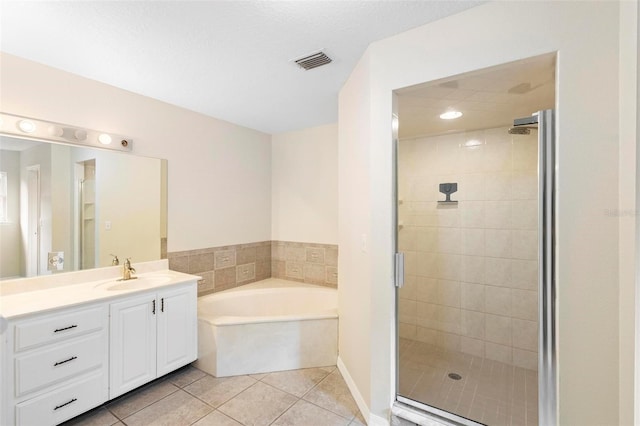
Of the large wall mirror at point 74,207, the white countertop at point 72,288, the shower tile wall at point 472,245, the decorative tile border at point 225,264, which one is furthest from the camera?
the decorative tile border at point 225,264

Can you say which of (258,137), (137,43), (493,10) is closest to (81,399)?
(137,43)

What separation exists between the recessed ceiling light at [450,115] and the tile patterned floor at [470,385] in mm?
1993

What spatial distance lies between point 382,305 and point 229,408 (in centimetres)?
132

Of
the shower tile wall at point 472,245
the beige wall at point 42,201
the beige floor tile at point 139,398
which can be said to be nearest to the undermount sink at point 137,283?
the beige wall at point 42,201

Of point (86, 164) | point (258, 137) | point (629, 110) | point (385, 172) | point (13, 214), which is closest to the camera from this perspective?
point (629, 110)

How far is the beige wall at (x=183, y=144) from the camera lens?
201 cm

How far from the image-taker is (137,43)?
1755 millimetres

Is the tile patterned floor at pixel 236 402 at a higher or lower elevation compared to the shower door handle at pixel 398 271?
lower

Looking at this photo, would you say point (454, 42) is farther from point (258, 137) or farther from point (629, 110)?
point (258, 137)

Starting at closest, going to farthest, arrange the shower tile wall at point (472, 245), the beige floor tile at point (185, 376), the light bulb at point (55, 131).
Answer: the light bulb at point (55, 131), the beige floor tile at point (185, 376), the shower tile wall at point (472, 245)

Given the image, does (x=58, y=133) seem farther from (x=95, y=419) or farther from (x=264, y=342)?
(x=264, y=342)

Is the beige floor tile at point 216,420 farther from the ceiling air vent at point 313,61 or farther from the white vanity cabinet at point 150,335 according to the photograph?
the ceiling air vent at point 313,61

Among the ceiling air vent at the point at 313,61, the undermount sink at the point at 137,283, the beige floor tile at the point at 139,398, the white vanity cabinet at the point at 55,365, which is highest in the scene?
the ceiling air vent at the point at 313,61

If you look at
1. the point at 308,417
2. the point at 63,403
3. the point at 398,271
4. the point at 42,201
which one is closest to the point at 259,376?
the point at 308,417
